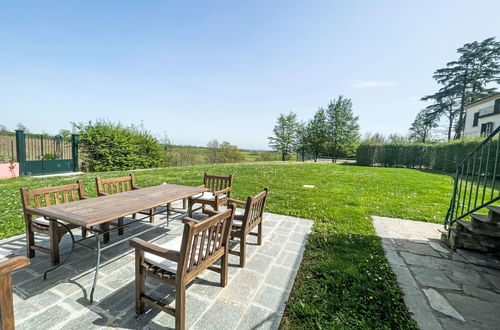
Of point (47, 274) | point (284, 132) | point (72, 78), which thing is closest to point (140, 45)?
point (72, 78)

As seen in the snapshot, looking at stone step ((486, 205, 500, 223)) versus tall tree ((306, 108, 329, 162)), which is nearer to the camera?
stone step ((486, 205, 500, 223))

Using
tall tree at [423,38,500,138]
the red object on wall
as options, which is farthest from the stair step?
tall tree at [423,38,500,138]

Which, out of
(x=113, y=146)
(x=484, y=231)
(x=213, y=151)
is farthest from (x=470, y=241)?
(x=213, y=151)

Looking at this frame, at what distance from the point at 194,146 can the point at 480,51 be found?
108ft

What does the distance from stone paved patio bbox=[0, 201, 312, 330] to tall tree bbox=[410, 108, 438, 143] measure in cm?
3604

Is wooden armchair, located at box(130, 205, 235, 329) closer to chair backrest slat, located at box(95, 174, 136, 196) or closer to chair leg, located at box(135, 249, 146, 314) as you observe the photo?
chair leg, located at box(135, 249, 146, 314)

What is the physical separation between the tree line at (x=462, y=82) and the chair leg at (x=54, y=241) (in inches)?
1407

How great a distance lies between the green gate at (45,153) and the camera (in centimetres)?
902

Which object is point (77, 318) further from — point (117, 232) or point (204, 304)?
point (117, 232)

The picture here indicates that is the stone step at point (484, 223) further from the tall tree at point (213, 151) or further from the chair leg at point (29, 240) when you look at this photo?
the tall tree at point (213, 151)

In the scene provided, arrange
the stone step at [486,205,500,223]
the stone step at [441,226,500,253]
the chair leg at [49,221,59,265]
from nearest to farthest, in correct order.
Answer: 1. the chair leg at [49,221,59,265]
2. the stone step at [486,205,500,223]
3. the stone step at [441,226,500,253]

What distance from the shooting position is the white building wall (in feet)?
59.7

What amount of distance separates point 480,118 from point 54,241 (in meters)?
31.7

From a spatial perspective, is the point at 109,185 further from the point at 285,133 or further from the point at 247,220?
the point at 285,133
